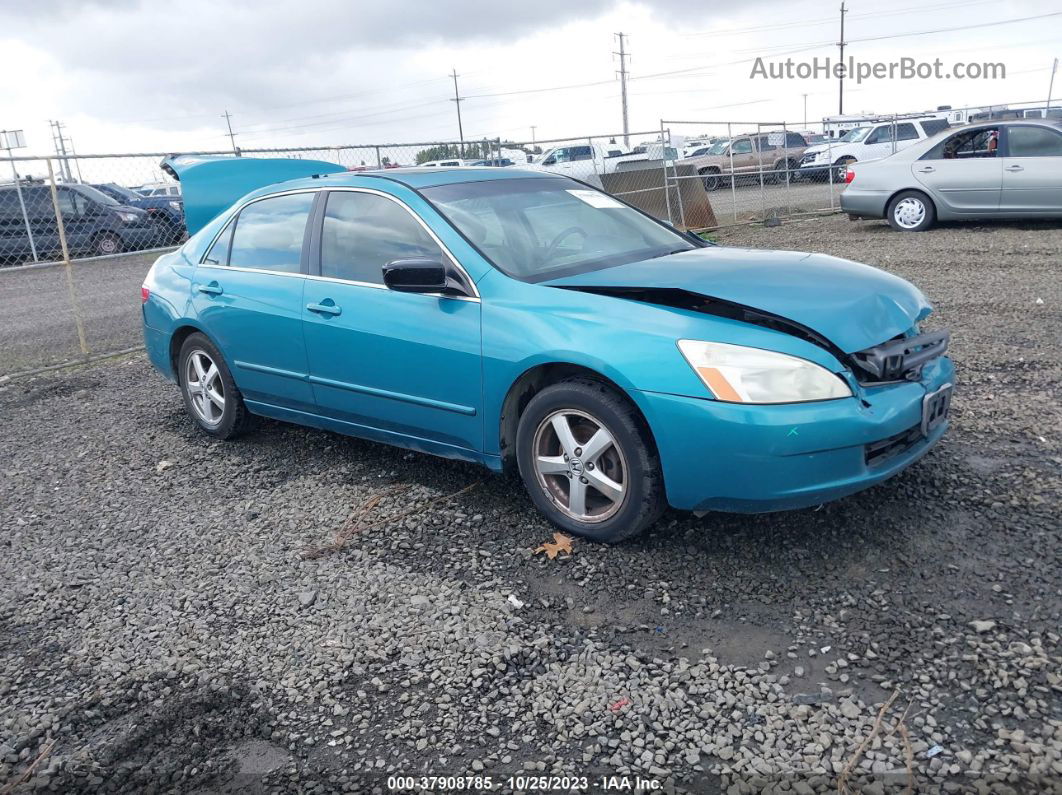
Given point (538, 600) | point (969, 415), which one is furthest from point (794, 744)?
point (969, 415)

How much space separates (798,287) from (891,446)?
2.44 feet

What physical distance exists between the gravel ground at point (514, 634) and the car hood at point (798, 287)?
0.82 m

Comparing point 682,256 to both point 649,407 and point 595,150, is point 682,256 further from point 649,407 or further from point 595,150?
point 595,150

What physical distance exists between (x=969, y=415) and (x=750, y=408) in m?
2.31

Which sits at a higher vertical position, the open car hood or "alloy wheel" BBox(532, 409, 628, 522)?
the open car hood

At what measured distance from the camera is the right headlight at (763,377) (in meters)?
3.39

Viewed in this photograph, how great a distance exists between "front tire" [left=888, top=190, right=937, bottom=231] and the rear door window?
418 inches

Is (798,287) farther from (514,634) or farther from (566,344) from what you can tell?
(514,634)

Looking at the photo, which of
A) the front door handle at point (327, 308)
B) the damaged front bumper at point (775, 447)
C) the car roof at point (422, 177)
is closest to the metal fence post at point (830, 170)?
the car roof at point (422, 177)

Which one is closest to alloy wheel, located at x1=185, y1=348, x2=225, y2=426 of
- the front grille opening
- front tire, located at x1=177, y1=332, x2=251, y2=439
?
front tire, located at x1=177, y1=332, x2=251, y2=439

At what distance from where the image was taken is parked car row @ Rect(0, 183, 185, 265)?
15750mm

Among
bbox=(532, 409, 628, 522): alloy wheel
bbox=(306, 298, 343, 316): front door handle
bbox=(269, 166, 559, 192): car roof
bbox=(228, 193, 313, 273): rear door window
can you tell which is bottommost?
bbox=(532, 409, 628, 522): alloy wheel

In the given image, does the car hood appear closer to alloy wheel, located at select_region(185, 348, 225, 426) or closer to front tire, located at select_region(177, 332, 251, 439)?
front tire, located at select_region(177, 332, 251, 439)

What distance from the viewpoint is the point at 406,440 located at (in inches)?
179
